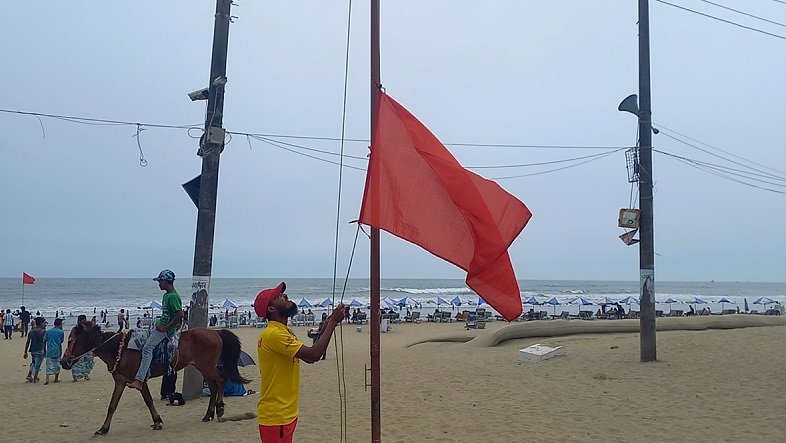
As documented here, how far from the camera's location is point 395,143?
5.46m

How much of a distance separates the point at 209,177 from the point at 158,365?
3564mm

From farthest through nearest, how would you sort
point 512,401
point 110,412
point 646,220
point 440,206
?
point 646,220 → point 512,401 → point 110,412 → point 440,206

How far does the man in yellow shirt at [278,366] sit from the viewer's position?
4555mm

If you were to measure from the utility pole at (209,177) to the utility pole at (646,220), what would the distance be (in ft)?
29.7

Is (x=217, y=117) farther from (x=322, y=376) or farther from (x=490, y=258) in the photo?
(x=490, y=258)

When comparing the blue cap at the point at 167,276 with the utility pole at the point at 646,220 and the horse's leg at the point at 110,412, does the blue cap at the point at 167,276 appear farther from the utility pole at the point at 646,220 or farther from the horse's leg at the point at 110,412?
the utility pole at the point at 646,220

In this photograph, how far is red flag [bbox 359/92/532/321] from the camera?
17.0ft

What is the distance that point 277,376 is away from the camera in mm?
4648

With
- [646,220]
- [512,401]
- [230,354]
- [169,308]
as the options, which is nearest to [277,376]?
[169,308]

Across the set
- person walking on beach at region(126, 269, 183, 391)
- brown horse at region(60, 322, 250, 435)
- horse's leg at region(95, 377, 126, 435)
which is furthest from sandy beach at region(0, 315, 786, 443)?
person walking on beach at region(126, 269, 183, 391)

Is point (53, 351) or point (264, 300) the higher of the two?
point (264, 300)

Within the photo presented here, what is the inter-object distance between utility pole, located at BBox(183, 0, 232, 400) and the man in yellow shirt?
22.1 ft

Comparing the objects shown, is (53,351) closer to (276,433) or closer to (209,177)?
(209,177)

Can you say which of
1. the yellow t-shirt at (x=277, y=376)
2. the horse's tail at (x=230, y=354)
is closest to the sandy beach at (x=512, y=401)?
the horse's tail at (x=230, y=354)
